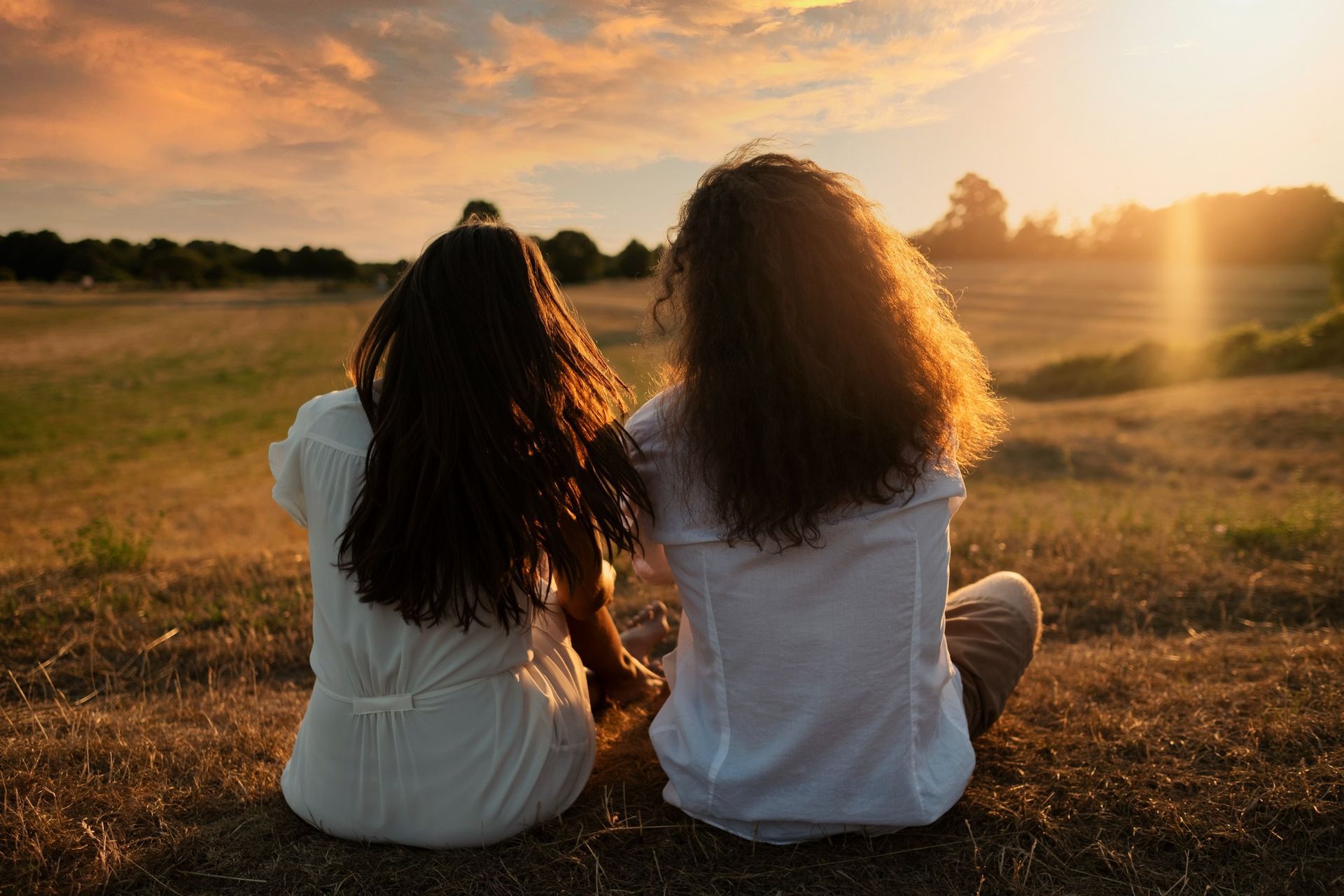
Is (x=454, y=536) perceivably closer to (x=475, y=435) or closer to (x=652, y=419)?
(x=475, y=435)

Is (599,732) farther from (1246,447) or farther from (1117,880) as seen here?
(1246,447)

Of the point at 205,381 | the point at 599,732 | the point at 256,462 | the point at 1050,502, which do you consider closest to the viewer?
the point at 599,732

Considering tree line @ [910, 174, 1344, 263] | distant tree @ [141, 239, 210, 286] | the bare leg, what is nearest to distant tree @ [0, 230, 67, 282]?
distant tree @ [141, 239, 210, 286]

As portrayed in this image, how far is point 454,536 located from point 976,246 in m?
59.9

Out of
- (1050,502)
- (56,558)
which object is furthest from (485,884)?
(1050,502)

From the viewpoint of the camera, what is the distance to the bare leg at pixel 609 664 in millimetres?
3004

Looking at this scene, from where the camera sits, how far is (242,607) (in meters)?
4.59

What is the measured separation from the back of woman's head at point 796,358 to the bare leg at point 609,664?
1.00 metres

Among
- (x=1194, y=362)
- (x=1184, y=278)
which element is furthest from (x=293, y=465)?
(x=1184, y=278)

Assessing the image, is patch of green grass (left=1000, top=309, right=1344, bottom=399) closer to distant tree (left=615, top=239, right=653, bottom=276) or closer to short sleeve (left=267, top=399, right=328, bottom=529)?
short sleeve (left=267, top=399, right=328, bottom=529)

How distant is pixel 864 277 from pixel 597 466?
803mm

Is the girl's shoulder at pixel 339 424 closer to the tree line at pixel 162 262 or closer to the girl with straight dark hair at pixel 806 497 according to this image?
the girl with straight dark hair at pixel 806 497

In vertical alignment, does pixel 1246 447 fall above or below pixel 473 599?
below

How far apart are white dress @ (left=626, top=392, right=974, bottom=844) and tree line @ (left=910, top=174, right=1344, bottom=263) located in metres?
38.6
